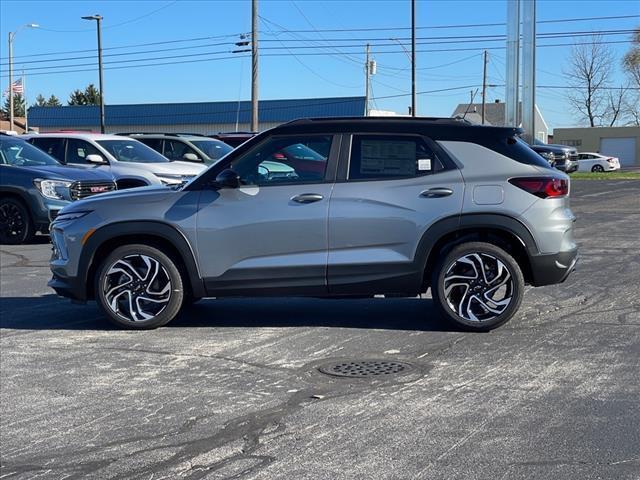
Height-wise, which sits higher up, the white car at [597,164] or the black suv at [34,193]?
the white car at [597,164]

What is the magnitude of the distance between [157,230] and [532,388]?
11.6 feet

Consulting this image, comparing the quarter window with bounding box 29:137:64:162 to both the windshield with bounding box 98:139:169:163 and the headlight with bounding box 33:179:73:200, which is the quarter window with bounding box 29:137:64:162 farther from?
the headlight with bounding box 33:179:73:200

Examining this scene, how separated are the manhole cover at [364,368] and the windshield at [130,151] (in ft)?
37.1

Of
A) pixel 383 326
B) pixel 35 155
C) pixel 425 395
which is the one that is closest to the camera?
pixel 425 395

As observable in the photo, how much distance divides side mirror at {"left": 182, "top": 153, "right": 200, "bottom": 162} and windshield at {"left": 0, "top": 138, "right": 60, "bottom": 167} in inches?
156

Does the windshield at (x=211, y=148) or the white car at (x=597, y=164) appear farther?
the white car at (x=597, y=164)

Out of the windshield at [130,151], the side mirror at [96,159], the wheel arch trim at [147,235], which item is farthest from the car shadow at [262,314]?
the windshield at [130,151]

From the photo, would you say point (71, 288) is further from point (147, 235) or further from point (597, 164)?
point (597, 164)

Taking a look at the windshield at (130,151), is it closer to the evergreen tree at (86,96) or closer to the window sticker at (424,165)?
the window sticker at (424,165)

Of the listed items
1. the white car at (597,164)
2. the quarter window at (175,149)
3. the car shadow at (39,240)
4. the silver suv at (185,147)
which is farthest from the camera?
the white car at (597,164)

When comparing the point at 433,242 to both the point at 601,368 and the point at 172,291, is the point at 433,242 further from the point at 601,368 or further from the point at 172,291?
the point at 172,291

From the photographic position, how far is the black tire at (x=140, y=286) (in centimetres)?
749

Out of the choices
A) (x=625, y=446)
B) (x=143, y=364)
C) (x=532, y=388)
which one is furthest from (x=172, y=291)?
(x=625, y=446)

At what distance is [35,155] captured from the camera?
15305mm
